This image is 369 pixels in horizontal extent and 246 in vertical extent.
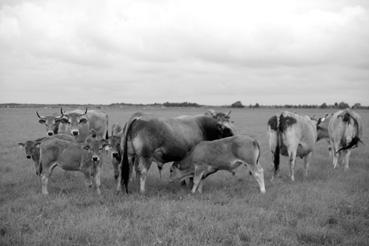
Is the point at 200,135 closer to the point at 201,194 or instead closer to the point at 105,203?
the point at 201,194

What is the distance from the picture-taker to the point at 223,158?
418 inches

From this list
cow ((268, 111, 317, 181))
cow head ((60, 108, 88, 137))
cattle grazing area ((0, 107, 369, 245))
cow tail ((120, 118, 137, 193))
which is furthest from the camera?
cow head ((60, 108, 88, 137))

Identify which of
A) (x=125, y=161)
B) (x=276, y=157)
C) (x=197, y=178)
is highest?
(x=125, y=161)

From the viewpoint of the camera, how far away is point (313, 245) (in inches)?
270

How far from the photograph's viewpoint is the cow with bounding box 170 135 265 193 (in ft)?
34.8

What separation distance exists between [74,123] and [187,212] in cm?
753

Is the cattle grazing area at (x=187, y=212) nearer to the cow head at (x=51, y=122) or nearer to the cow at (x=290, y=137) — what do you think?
the cow at (x=290, y=137)

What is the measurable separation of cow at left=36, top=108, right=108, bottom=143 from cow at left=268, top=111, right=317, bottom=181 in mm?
6333

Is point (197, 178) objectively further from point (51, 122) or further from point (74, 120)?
point (51, 122)

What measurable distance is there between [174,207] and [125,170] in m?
2.10

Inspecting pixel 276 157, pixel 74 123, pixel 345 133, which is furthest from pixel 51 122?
pixel 345 133

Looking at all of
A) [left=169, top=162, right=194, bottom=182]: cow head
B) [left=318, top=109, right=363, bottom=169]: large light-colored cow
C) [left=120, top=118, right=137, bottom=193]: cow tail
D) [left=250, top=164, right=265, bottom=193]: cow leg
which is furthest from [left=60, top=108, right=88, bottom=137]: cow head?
[left=318, top=109, right=363, bottom=169]: large light-colored cow

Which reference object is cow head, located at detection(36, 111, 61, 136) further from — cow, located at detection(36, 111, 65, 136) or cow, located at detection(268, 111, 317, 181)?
cow, located at detection(268, 111, 317, 181)

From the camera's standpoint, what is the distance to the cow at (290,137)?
12477 mm
